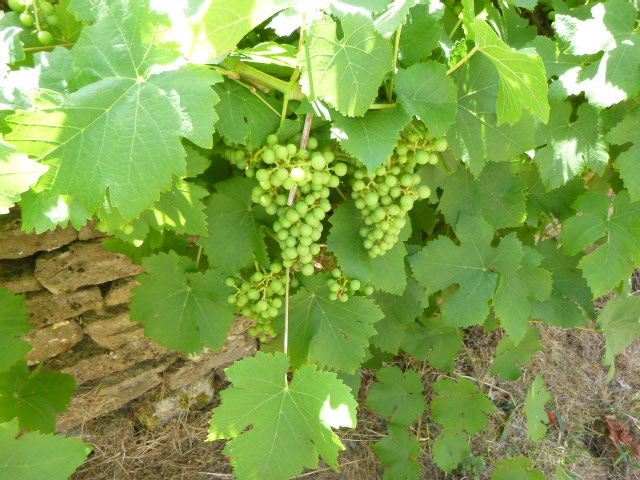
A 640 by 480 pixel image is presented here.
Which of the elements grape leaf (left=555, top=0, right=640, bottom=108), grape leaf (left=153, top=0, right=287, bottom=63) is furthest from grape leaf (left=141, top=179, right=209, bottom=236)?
grape leaf (left=555, top=0, right=640, bottom=108)

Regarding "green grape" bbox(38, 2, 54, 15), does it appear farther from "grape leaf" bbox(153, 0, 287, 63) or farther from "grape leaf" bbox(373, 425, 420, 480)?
"grape leaf" bbox(373, 425, 420, 480)

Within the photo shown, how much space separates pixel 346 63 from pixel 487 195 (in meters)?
0.97

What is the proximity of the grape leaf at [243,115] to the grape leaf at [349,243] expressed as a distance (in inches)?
15.4

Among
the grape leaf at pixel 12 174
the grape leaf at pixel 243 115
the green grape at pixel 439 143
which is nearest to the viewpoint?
the grape leaf at pixel 12 174

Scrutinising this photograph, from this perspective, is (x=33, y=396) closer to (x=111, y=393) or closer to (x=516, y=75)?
(x=111, y=393)

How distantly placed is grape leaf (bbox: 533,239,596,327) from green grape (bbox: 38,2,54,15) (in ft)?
6.53

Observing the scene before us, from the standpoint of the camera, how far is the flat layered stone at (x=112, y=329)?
2.23 meters

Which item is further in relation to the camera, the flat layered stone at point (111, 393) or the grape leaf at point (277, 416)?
the flat layered stone at point (111, 393)

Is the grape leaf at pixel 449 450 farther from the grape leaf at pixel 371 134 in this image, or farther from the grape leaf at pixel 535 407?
the grape leaf at pixel 371 134

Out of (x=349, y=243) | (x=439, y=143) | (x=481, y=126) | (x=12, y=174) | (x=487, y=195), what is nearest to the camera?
(x=12, y=174)

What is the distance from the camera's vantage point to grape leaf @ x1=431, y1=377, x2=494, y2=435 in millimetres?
2686

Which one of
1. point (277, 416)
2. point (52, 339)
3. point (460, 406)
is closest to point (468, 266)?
point (277, 416)

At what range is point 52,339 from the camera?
7.02 ft

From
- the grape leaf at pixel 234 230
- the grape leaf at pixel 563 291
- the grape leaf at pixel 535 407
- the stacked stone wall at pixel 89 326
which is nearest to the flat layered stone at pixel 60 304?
the stacked stone wall at pixel 89 326
